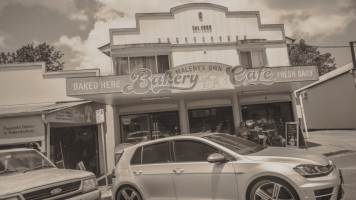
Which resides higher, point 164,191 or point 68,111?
point 68,111

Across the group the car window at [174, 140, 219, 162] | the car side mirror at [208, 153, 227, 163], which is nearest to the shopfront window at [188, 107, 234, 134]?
the car window at [174, 140, 219, 162]

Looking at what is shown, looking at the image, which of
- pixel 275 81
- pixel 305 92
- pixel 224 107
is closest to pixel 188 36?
pixel 224 107

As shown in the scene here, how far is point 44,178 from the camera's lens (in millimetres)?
5176

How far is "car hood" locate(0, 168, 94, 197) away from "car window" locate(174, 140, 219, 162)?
1.84 meters

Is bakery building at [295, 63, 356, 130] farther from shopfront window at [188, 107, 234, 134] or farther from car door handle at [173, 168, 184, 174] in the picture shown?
car door handle at [173, 168, 184, 174]

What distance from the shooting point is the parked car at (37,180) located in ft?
15.4

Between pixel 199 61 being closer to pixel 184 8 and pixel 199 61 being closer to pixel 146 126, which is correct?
pixel 184 8

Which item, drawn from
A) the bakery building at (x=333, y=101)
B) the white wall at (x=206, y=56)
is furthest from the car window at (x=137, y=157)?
the bakery building at (x=333, y=101)

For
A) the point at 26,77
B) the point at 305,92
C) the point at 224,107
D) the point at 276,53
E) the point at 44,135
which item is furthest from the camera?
the point at 305,92

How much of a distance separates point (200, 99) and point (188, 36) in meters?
3.62

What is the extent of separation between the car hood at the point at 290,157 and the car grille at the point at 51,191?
10.4 ft

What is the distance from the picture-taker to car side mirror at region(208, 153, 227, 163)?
4.89m

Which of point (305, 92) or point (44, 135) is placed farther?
point (305, 92)

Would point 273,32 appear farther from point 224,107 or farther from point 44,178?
point 44,178
